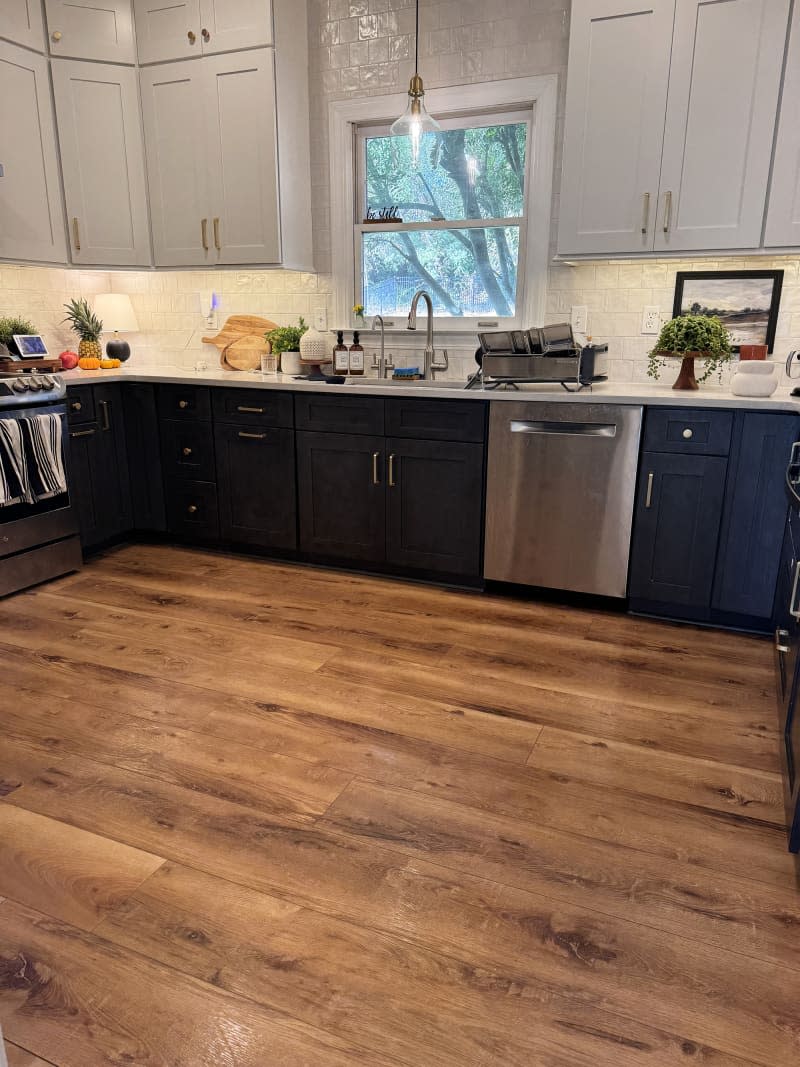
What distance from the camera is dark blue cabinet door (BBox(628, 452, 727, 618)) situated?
2.80 metres

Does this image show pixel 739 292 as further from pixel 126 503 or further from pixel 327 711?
pixel 126 503

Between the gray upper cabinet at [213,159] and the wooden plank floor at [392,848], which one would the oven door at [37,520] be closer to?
the wooden plank floor at [392,848]

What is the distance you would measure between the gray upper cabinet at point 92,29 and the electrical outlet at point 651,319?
2.85m

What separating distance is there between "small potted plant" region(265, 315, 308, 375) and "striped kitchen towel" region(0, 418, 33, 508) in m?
1.35

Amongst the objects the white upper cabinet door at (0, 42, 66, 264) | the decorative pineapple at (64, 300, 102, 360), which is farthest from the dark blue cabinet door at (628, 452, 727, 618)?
the white upper cabinet door at (0, 42, 66, 264)

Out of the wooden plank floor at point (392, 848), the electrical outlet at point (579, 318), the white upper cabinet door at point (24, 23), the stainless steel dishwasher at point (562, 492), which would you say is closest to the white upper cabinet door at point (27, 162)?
the white upper cabinet door at point (24, 23)

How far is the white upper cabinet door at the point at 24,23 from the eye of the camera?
3434 mm

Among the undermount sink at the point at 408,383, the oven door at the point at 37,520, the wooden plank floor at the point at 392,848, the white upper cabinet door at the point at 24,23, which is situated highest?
the white upper cabinet door at the point at 24,23

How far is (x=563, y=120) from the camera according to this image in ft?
10.8

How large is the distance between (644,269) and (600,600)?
1484mm

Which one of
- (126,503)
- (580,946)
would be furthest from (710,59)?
(126,503)

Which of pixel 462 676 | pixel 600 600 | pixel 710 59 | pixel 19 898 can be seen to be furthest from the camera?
pixel 600 600

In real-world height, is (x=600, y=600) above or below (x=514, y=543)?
below

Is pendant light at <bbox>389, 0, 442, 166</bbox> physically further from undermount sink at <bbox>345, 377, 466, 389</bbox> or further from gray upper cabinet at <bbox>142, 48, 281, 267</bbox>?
undermount sink at <bbox>345, 377, 466, 389</bbox>
